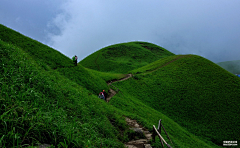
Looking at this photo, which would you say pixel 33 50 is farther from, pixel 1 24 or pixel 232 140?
pixel 232 140

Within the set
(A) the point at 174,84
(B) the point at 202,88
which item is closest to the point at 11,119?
(A) the point at 174,84

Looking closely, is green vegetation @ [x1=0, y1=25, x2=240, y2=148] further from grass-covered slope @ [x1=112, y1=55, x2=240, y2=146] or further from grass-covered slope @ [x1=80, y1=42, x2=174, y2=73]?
grass-covered slope @ [x1=80, y1=42, x2=174, y2=73]

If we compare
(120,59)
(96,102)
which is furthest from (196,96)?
(120,59)

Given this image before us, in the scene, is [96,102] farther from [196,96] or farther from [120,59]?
[120,59]

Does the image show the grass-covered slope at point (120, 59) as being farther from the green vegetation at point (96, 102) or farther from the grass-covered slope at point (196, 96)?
the grass-covered slope at point (196, 96)

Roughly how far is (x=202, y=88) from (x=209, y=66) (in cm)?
1273

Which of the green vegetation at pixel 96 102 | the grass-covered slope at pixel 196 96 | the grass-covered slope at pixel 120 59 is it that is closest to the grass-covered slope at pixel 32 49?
the green vegetation at pixel 96 102

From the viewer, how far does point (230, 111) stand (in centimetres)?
2478

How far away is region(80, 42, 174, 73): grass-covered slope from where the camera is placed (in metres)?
63.8

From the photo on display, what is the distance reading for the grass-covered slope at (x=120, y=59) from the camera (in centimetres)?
6384

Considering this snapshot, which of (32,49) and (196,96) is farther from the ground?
(32,49)

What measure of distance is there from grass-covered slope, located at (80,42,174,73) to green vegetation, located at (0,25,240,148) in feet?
90.3

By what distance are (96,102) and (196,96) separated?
26.8 metres

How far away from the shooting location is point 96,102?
1080 cm
